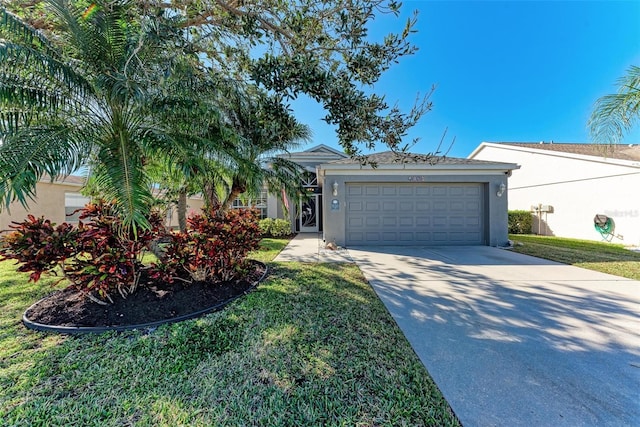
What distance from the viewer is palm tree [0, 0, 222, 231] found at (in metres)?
3.04

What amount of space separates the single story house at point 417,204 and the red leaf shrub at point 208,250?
5.19 m

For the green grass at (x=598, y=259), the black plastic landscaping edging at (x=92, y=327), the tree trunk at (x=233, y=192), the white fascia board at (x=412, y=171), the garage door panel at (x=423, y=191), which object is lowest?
the black plastic landscaping edging at (x=92, y=327)

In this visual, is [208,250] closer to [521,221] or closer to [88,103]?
[88,103]

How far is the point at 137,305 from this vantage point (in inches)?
150

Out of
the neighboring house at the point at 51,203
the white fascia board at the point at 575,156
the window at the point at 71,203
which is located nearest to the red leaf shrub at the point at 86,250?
the neighboring house at the point at 51,203

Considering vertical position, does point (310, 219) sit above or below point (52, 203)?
below

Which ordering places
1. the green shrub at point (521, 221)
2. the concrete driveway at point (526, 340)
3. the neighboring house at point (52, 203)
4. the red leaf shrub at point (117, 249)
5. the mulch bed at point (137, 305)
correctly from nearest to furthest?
the concrete driveway at point (526, 340) < the red leaf shrub at point (117, 249) < the mulch bed at point (137, 305) < the neighboring house at point (52, 203) < the green shrub at point (521, 221)

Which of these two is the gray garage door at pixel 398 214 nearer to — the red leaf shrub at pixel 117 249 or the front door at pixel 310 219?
the front door at pixel 310 219

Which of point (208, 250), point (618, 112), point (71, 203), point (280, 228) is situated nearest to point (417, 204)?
point (618, 112)

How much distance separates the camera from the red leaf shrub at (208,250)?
14.7 feet

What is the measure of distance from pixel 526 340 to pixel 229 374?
3570mm

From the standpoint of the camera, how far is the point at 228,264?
192 inches

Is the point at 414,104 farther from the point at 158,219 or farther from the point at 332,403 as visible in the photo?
the point at 158,219

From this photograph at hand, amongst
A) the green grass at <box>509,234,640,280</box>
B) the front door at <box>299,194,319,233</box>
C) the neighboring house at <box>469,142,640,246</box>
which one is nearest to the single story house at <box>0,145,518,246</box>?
the green grass at <box>509,234,640,280</box>
